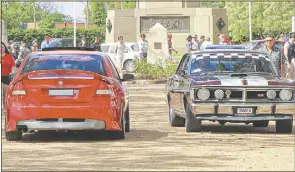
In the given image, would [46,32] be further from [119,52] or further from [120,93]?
[120,93]

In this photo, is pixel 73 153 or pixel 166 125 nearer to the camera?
pixel 73 153

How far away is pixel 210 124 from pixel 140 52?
→ 26945mm

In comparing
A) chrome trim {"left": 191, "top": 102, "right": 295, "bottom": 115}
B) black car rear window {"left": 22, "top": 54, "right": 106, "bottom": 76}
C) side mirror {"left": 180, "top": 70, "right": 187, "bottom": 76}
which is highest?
black car rear window {"left": 22, "top": 54, "right": 106, "bottom": 76}

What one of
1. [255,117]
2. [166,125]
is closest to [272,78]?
[255,117]

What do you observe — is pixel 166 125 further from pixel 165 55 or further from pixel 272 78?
pixel 165 55

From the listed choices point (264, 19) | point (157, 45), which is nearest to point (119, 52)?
point (157, 45)

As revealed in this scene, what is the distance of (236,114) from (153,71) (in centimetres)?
2147

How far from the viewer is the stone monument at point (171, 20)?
63.7 meters

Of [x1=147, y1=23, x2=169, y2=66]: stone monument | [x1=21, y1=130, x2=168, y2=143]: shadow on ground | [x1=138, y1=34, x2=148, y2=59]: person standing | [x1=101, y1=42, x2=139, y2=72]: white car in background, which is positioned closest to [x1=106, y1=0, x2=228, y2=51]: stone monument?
[x1=101, y1=42, x2=139, y2=72]: white car in background

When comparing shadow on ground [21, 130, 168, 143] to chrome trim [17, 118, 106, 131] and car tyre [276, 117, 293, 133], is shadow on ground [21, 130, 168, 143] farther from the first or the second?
car tyre [276, 117, 293, 133]

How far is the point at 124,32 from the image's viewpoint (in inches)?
2694

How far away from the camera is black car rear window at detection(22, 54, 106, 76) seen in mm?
17625

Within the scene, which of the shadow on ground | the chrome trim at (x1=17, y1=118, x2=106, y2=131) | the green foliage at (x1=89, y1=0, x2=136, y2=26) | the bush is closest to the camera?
the chrome trim at (x1=17, y1=118, x2=106, y2=131)

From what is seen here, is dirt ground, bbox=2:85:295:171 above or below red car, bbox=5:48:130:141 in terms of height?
below
